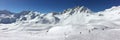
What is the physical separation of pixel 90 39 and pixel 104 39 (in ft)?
18.2

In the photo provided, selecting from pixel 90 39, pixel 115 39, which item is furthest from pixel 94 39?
pixel 115 39

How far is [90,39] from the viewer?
262ft

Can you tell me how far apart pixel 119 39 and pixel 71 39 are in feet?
62.1

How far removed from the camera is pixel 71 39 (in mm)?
81438

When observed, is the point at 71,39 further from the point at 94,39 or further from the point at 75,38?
the point at 94,39

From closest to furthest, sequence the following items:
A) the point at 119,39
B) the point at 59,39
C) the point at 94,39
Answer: the point at 119,39 → the point at 94,39 → the point at 59,39

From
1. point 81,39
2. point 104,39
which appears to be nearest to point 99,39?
point 104,39

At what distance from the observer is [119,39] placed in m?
74.4

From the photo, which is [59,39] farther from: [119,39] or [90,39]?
[119,39]

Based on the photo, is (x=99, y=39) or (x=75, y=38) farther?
(x=75, y=38)

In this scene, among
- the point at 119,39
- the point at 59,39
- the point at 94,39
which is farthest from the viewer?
the point at 59,39

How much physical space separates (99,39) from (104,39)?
193 centimetres

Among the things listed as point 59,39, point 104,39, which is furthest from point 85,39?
point 59,39

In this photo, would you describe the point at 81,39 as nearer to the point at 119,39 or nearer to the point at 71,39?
the point at 71,39
